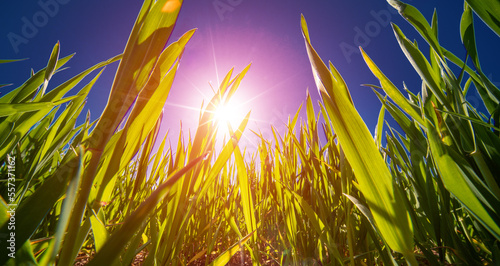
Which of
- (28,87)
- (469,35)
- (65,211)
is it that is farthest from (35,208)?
Result: (469,35)

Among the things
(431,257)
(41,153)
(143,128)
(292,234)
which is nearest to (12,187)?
(41,153)

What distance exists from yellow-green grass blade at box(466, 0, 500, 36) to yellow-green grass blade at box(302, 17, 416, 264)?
8.8 inches

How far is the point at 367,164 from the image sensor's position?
22 cm

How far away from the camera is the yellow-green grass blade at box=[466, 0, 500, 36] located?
273 millimetres

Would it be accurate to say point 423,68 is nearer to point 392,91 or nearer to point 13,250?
point 392,91

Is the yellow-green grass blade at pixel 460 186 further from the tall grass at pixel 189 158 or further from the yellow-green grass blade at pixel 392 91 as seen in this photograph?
the yellow-green grass blade at pixel 392 91

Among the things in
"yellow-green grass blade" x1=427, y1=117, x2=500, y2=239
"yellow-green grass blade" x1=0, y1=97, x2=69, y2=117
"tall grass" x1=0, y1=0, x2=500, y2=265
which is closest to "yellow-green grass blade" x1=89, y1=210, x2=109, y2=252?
"tall grass" x1=0, y1=0, x2=500, y2=265

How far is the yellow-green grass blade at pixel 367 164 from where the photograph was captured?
22 cm

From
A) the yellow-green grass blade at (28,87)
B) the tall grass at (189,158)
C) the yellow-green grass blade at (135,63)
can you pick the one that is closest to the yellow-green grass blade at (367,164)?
the tall grass at (189,158)

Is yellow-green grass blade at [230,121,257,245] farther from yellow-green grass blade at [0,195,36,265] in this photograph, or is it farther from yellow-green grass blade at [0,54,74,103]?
yellow-green grass blade at [0,54,74,103]

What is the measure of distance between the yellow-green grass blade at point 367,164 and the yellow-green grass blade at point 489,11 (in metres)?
0.22

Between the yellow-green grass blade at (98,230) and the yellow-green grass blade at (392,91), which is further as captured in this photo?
the yellow-green grass blade at (392,91)

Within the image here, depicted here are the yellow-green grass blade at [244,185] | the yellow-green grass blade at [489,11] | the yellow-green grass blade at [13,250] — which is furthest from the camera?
the yellow-green grass blade at [244,185]

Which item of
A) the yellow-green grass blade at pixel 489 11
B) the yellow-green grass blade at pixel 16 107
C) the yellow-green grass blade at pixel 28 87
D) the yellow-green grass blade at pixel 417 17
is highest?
the yellow-green grass blade at pixel 28 87
